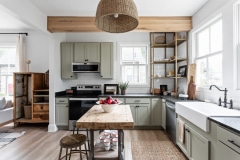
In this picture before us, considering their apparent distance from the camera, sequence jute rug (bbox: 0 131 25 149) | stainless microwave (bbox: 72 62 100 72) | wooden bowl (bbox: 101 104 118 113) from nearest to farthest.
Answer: wooden bowl (bbox: 101 104 118 113), jute rug (bbox: 0 131 25 149), stainless microwave (bbox: 72 62 100 72)

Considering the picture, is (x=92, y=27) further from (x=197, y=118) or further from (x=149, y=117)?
(x=197, y=118)

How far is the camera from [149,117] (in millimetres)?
4230

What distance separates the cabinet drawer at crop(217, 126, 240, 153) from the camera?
135 cm

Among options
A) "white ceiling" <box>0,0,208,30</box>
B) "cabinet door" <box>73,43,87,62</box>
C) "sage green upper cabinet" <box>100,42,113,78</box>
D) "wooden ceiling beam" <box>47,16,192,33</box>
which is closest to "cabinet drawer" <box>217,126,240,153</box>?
"white ceiling" <box>0,0,208,30</box>

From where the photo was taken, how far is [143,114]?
4227 mm

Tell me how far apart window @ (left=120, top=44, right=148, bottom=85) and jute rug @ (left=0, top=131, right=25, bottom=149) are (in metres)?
3.06

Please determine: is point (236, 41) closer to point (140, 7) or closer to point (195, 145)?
point (195, 145)

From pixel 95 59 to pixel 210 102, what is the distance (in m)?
Result: 3.00

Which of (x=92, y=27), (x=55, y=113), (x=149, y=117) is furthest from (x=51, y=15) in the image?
(x=149, y=117)

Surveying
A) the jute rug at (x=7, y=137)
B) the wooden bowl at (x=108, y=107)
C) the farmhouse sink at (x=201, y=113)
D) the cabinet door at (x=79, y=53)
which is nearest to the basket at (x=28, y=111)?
the jute rug at (x=7, y=137)

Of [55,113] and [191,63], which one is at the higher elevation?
[191,63]

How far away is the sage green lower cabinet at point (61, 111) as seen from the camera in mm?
4258

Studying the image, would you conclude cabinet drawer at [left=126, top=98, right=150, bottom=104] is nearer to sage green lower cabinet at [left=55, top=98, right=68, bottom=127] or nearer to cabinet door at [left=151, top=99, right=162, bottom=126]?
cabinet door at [left=151, top=99, right=162, bottom=126]

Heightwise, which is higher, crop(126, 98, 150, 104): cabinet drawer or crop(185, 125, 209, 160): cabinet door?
crop(126, 98, 150, 104): cabinet drawer
